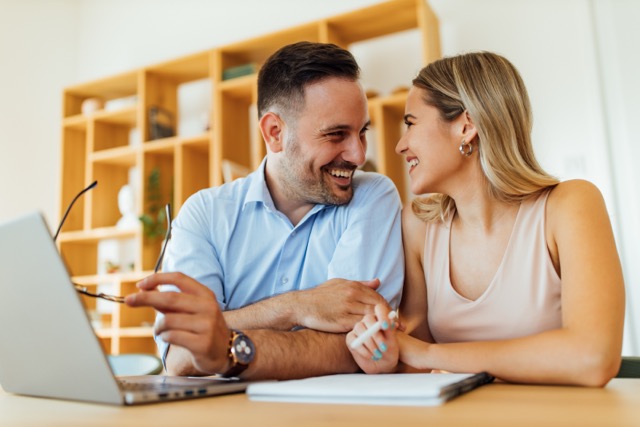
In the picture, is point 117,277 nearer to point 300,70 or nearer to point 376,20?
point 376,20

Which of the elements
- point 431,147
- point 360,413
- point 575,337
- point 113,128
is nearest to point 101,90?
point 113,128

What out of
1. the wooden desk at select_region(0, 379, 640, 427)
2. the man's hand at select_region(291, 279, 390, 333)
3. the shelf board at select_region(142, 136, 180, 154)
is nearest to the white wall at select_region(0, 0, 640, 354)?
the shelf board at select_region(142, 136, 180, 154)

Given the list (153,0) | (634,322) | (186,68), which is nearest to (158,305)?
(634,322)

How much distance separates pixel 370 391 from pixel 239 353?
1.02 feet

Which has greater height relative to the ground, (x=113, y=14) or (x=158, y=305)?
(x=113, y=14)

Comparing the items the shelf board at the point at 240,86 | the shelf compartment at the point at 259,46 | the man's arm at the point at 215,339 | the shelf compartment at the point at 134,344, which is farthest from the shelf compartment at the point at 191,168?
the man's arm at the point at 215,339

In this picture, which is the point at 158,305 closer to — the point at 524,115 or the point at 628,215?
the point at 524,115

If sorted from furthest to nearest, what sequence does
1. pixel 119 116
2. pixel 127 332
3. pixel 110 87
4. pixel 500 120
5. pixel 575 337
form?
1. pixel 110 87
2. pixel 119 116
3. pixel 127 332
4. pixel 500 120
5. pixel 575 337

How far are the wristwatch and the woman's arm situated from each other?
29cm

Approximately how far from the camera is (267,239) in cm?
149

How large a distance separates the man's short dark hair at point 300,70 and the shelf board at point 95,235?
2.23 meters

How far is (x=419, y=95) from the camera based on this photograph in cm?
142

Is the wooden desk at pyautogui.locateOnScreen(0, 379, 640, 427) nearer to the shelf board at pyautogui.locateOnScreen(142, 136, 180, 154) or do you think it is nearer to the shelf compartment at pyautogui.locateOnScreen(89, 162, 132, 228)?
the shelf board at pyautogui.locateOnScreen(142, 136, 180, 154)

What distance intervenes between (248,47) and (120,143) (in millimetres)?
1356
